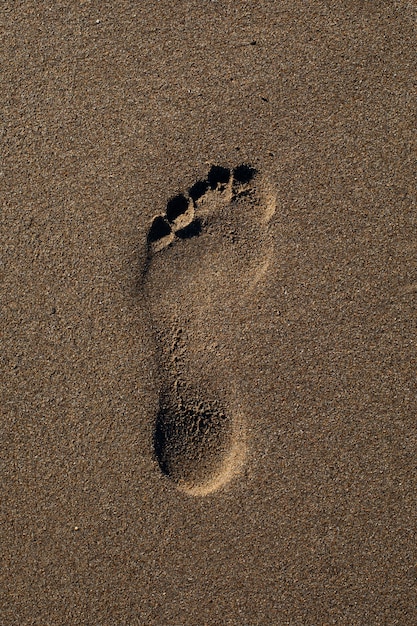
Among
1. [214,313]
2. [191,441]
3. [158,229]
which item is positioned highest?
[158,229]

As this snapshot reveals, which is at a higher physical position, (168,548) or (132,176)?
(132,176)

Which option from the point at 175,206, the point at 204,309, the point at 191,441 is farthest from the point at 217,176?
the point at 191,441

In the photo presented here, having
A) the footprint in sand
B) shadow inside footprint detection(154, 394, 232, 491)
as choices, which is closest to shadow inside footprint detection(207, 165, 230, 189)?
the footprint in sand

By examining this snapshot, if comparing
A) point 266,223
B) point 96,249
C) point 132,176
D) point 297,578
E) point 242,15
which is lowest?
point 297,578

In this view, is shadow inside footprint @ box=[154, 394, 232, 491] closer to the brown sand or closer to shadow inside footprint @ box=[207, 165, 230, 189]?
the brown sand

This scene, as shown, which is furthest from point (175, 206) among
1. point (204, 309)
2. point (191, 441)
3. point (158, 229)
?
point (191, 441)

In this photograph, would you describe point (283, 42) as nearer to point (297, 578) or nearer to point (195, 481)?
point (195, 481)

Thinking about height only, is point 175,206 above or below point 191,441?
above

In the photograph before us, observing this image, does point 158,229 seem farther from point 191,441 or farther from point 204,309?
point 191,441

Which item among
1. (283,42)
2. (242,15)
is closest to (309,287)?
(283,42)
